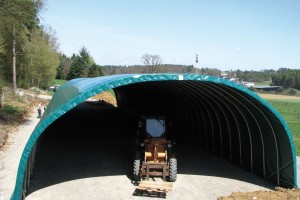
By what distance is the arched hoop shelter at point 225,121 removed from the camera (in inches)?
400

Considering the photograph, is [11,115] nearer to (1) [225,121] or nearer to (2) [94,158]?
(2) [94,158]

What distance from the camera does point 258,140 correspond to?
13156 millimetres

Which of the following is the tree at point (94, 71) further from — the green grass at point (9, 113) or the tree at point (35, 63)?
the green grass at point (9, 113)

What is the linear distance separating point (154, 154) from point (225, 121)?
4188 millimetres

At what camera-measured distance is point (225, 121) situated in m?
15.2

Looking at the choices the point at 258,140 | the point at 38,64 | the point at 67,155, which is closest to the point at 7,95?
the point at 38,64

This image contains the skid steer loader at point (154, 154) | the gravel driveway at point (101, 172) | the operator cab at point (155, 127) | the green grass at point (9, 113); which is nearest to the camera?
the gravel driveway at point (101, 172)

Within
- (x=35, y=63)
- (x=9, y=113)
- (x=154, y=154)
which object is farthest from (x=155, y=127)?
(x=35, y=63)

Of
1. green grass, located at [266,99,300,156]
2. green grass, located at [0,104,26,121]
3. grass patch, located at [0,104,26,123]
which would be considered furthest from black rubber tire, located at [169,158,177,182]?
green grass, located at [0,104,26,121]

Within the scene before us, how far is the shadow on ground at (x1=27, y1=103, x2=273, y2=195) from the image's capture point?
13.2 meters

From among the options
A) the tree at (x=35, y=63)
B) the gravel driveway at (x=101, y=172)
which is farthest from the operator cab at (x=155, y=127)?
the tree at (x=35, y=63)

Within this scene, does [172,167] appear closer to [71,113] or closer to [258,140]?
[258,140]

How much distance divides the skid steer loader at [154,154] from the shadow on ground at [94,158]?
3.80 feet

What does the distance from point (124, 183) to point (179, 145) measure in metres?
6.57
